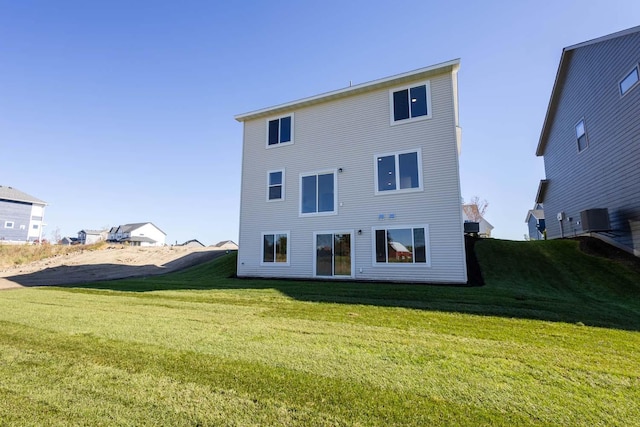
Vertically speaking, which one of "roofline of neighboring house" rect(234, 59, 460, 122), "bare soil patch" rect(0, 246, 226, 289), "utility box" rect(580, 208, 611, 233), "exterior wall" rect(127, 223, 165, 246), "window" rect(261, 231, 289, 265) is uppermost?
"roofline of neighboring house" rect(234, 59, 460, 122)

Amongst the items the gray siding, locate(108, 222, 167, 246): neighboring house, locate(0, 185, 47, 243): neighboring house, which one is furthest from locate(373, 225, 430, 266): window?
locate(108, 222, 167, 246): neighboring house

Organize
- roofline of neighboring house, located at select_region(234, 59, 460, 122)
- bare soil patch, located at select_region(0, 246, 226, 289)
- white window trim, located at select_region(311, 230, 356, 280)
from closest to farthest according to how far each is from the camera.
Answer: roofline of neighboring house, located at select_region(234, 59, 460, 122)
white window trim, located at select_region(311, 230, 356, 280)
bare soil patch, located at select_region(0, 246, 226, 289)

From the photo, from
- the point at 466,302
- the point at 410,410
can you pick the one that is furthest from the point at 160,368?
the point at 466,302

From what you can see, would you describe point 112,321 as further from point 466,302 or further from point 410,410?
point 466,302

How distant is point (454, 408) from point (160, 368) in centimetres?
277

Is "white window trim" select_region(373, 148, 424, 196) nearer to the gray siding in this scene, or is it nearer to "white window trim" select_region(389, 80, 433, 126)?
"white window trim" select_region(389, 80, 433, 126)

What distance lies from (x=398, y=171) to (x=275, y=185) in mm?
5340

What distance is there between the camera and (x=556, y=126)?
15.3 metres

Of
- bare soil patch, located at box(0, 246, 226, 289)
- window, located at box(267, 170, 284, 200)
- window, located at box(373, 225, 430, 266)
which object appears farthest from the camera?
bare soil patch, located at box(0, 246, 226, 289)

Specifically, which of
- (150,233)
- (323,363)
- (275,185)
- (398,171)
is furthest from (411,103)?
(150,233)

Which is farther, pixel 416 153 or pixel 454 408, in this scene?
pixel 416 153

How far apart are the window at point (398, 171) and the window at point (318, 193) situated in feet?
6.18

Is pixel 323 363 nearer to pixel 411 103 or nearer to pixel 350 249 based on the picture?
pixel 350 249

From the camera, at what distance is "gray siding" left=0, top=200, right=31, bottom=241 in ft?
106
